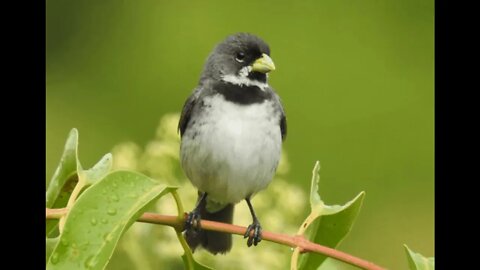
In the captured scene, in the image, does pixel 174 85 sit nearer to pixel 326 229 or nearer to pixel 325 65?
pixel 325 65

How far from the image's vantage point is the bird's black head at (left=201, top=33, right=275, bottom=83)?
1453mm

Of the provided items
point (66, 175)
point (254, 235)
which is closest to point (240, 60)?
point (254, 235)

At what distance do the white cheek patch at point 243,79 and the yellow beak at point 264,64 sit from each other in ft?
0.06

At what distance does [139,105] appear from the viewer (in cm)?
153

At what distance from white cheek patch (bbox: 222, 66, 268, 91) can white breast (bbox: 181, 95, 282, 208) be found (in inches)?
2.0

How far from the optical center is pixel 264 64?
56.2 inches

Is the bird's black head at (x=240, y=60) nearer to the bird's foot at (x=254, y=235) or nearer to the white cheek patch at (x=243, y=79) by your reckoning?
the white cheek patch at (x=243, y=79)

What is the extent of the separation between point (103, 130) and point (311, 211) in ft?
2.04

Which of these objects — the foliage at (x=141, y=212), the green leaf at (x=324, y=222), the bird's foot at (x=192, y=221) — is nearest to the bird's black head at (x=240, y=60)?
the foliage at (x=141, y=212)

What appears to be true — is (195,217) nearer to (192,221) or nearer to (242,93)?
(192,221)

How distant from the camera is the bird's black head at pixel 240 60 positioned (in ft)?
4.77

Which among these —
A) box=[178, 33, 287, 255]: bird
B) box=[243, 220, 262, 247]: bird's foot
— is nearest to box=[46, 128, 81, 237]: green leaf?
box=[243, 220, 262, 247]: bird's foot

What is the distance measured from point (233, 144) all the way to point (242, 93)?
0.32 feet

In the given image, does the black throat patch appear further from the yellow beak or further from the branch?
the branch
